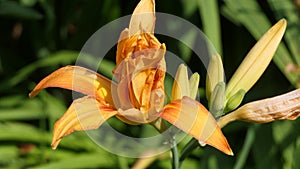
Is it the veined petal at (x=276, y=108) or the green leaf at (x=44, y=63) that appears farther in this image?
the green leaf at (x=44, y=63)

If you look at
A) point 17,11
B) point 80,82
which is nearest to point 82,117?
point 80,82

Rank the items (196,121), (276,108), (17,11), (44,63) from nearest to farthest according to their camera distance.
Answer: (196,121) → (276,108) → (17,11) → (44,63)

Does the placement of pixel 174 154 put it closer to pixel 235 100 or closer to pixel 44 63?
pixel 235 100

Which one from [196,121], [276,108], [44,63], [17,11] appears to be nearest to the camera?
[196,121]

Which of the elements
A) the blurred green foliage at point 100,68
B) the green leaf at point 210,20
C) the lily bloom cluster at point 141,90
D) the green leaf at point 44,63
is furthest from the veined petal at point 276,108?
the green leaf at point 44,63

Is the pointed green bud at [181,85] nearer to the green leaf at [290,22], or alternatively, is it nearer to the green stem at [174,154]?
the green stem at [174,154]

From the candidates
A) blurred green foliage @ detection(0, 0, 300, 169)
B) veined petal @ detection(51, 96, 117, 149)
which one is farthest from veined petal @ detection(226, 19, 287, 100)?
blurred green foliage @ detection(0, 0, 300, 169)

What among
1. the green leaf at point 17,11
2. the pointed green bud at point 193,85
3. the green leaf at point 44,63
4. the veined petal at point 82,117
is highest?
the pointed green bud at point 193,85
